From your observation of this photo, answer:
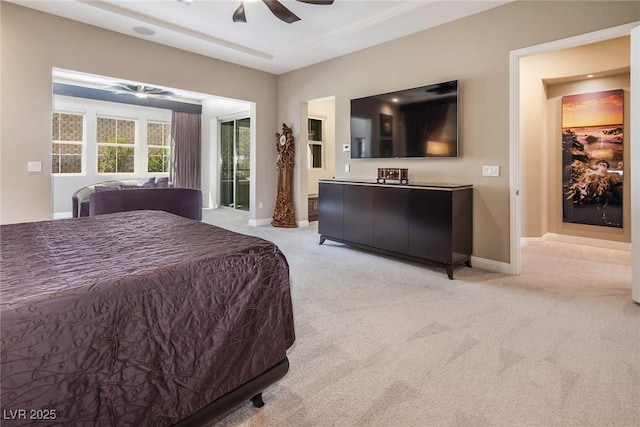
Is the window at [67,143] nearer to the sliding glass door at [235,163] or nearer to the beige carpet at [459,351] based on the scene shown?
the sliding glass door at [235,163]

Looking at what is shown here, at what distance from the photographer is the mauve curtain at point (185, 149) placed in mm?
8930

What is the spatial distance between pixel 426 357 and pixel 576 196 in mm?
4735

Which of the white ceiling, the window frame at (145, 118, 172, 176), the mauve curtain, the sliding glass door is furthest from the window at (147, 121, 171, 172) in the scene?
the white ceiling

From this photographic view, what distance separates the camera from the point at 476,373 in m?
1.89

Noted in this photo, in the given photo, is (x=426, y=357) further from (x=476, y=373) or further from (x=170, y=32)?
(x=170, y=32)

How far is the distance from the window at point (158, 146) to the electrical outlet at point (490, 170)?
7.90 m

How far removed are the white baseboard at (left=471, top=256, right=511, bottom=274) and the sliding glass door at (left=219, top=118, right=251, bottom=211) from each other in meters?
6.06

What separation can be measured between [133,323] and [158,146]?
8.84m

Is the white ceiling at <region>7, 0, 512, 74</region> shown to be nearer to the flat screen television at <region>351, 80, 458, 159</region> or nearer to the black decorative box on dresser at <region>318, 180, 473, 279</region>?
the flat screen television at <region>351, 80, 458, 159</region>

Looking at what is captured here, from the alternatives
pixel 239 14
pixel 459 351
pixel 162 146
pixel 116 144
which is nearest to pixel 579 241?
pixel 459 351

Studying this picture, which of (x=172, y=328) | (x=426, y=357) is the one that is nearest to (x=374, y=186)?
(x=426, y=357)

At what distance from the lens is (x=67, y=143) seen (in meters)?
7.63

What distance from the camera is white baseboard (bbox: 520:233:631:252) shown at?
4.81 m

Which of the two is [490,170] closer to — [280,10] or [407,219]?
[407,219]
